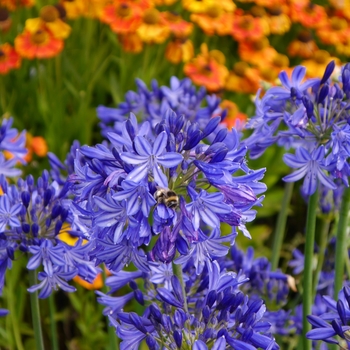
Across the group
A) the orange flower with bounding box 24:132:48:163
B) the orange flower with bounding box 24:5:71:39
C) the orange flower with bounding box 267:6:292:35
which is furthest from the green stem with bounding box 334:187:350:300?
the orange flower with bounding box 267:6:292:35

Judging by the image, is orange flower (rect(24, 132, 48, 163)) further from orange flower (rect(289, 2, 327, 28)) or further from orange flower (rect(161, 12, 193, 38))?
orange flower (rect(289, 2, 327, 28))

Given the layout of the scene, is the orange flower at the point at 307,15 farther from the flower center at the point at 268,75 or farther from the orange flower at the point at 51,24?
the orange flower at the point at 51,24

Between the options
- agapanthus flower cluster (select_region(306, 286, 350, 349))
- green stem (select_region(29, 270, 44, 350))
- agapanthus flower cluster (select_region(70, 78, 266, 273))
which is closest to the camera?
agapanthus flower cluster (select_region(70, 78, 266, 273))

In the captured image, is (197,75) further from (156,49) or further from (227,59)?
(227,59)

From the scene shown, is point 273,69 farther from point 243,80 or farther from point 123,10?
point 123,10

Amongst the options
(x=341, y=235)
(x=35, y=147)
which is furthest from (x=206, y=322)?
(x=35, y=147)

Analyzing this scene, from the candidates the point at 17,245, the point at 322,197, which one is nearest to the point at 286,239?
the point at 322,197
